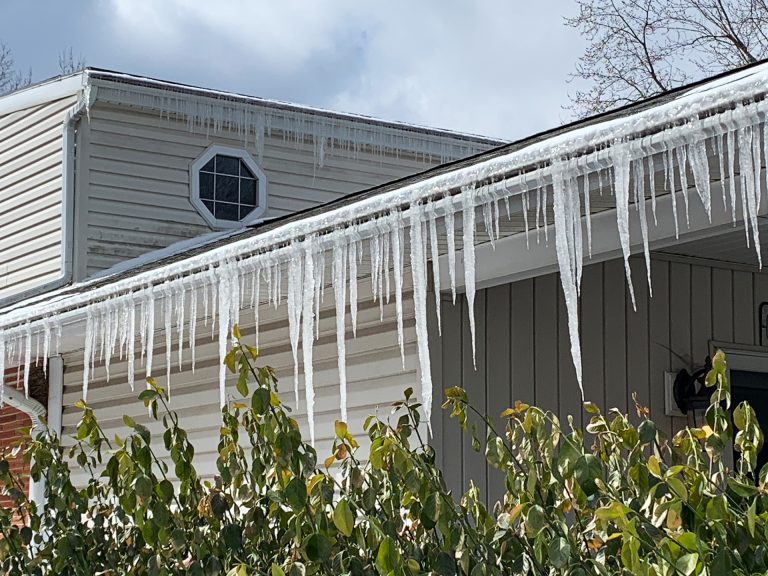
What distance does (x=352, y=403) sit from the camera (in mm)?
6879

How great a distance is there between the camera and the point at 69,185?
11352 mm

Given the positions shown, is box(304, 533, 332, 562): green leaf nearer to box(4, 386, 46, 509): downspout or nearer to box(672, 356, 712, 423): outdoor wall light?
box(672, 356, 712, 423): outdoor wall light

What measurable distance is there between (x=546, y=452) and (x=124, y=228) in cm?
874

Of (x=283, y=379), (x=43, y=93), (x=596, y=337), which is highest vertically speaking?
(x=43, y=93)

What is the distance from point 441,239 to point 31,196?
7.27m

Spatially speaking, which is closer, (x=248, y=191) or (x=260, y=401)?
(x=260, y=401)

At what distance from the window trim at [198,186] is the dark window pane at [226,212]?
0.12 feet

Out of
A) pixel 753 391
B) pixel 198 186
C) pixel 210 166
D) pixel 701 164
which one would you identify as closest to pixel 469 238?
pixel 701 164

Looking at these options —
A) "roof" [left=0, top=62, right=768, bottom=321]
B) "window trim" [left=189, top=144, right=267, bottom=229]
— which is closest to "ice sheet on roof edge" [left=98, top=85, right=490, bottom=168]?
"window trim" [left=189, top=144, right=267, bottom=229]

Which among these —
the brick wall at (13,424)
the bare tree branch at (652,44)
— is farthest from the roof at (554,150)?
the bare tree branch at (652,44)

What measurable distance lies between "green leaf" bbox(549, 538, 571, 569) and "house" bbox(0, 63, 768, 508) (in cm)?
94

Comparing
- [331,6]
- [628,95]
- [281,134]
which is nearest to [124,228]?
[281,134]

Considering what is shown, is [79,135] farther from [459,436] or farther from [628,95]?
[628,95]

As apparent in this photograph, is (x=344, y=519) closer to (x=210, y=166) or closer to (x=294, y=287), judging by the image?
(x=294, y=287)
